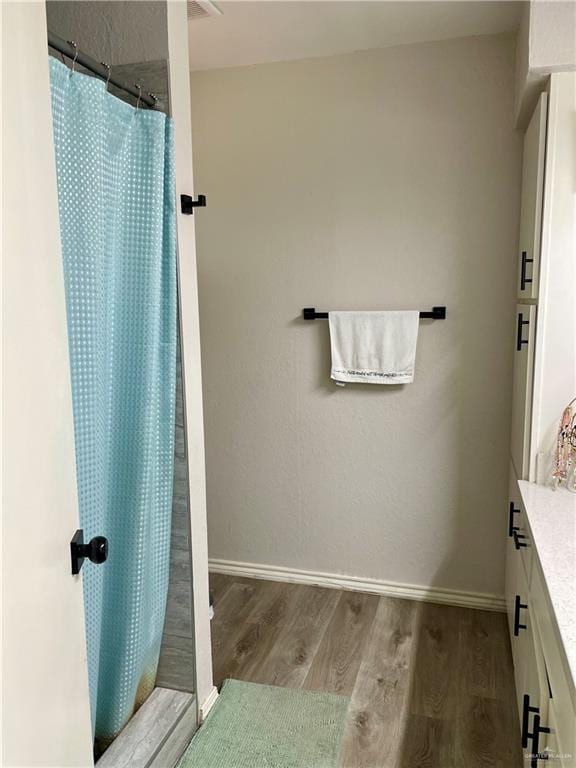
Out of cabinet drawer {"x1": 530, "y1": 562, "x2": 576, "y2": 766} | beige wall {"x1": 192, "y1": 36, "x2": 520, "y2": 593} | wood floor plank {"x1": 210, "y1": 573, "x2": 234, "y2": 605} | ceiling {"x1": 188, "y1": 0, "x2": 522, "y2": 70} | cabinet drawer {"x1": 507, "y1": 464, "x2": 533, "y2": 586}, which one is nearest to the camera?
cabinet drawer {"x1": 530, "y1": 562, "x2": 576, "y2": 766}

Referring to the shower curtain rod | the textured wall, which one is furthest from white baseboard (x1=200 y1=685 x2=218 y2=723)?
the textured wall

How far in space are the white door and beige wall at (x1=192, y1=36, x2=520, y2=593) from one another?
1.86 m

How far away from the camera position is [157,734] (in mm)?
1817

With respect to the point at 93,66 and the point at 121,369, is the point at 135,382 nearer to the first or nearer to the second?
the point at 121,369

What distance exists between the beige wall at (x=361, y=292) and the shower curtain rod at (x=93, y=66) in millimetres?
1199

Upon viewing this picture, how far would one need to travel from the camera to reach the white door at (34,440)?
0.98 m

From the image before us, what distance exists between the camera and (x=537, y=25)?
1902mm

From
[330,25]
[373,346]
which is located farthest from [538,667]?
[330,25]

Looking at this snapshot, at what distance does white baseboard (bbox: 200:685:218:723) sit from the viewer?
2.06m

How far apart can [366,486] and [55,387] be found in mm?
2038

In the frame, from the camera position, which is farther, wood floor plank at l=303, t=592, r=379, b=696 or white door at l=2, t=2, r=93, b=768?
wood floor plank at l=303, t=592, r=379, b=696

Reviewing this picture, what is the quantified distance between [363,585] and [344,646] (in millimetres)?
486

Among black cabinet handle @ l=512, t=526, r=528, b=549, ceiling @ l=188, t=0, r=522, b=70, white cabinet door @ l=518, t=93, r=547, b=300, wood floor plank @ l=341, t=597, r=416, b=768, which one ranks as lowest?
wood floor plank @ l=341, t=597, r=416, b=768

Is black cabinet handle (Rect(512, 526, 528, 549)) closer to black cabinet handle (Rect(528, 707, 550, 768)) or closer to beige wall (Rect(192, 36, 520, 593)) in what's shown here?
black cabinet handle (Rect(528, 707, 550, 768))
